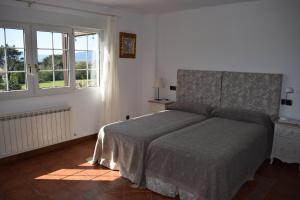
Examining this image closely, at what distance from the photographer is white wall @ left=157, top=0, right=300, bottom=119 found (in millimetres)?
3512

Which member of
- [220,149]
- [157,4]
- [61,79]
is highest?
[157,4]

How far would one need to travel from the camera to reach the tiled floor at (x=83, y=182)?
2.65 metres

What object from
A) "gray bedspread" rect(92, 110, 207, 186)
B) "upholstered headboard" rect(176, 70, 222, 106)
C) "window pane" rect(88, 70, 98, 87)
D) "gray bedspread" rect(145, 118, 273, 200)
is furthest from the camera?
"window pane" rect(88, 70, 98, 87)

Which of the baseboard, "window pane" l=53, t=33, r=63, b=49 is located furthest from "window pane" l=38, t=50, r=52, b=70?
the baseboard

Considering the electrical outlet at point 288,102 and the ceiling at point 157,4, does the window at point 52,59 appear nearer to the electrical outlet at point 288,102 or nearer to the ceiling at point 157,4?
the ceiling at point 157,4

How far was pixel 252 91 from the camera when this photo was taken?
3.81 m

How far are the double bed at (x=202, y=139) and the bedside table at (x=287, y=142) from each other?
0.14m

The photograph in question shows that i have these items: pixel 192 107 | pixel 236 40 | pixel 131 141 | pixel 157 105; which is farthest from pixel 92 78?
pixel 236 40

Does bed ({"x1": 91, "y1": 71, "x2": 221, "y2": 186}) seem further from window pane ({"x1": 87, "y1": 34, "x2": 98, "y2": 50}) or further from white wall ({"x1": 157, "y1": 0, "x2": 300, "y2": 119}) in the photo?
window pane ({"x1": 87, "y1": 34, "x2": 98, "y2": 50})

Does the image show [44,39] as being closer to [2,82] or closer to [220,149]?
[2,82]

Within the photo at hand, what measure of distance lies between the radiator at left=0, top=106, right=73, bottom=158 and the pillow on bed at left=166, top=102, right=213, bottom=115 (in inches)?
70.2

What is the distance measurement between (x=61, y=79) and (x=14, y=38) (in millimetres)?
906

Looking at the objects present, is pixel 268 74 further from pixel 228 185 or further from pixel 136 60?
pixel 136 60

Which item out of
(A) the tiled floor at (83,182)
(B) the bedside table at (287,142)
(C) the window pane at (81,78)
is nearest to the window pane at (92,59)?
(C) the window pane at (81,78)
